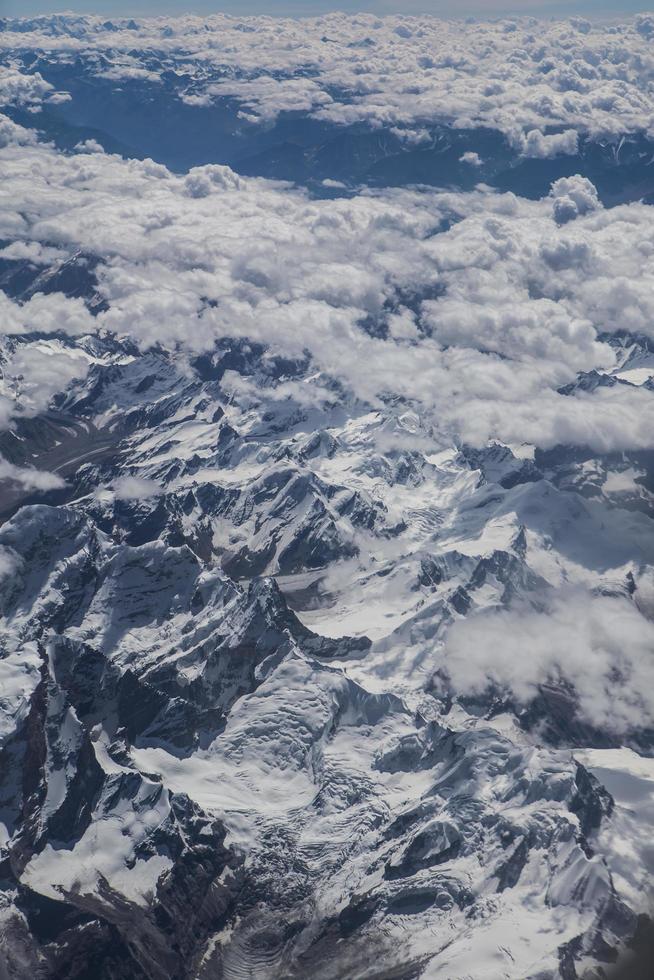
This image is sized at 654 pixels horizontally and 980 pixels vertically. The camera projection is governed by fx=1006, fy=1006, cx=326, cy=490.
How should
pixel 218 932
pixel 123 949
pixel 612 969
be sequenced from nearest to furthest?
A: pixel 612 969, pixel 123 949, pixel 218 932

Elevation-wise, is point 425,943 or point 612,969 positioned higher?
point 612,969

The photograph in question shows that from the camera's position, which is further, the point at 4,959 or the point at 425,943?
the point at 425,943

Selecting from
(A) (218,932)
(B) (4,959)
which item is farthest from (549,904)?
(B) (4,959)

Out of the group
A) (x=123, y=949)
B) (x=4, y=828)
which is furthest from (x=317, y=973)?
(x=4, y=828)

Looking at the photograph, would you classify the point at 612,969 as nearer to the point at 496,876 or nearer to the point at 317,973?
the point at 496,876

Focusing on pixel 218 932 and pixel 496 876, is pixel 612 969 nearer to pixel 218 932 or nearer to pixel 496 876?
pixel 496 876

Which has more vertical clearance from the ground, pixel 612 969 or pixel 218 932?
pixel 612 969

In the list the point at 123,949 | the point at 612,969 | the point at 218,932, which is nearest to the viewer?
the point at 612,969

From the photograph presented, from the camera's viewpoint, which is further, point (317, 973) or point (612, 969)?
point (317, 973)
